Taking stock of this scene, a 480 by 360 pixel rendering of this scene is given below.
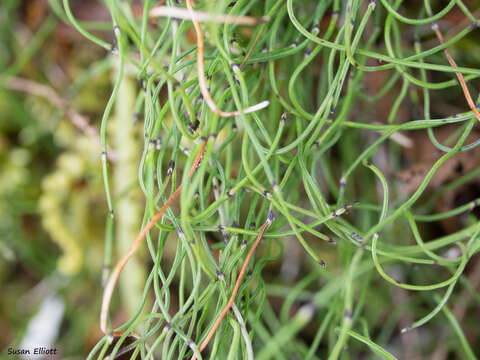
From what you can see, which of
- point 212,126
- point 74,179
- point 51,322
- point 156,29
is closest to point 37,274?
point 51,322

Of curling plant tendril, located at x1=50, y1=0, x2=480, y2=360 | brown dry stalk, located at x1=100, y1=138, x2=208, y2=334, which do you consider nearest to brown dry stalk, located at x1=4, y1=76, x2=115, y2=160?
A: curling plant tendril, located at x1=50, y1=0, x2=480, y2=360

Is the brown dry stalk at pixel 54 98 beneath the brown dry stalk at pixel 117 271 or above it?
above

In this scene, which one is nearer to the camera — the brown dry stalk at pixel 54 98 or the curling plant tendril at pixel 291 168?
the curling plant tendril at pixel 291 168

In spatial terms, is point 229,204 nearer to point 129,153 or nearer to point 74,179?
point 129,153

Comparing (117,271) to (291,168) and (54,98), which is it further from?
(54,98)

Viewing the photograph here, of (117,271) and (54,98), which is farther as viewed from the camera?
(54,98)

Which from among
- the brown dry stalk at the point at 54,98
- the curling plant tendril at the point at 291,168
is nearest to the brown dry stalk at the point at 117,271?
the curling plant tendril at the point at 291,168

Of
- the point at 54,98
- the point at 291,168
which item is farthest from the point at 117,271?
the point at 54,98

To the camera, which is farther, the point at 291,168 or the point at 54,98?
the point at 54,98

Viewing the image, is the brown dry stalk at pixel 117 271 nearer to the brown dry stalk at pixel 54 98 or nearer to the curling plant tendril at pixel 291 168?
the curling plant tendril at pixel 291 168
